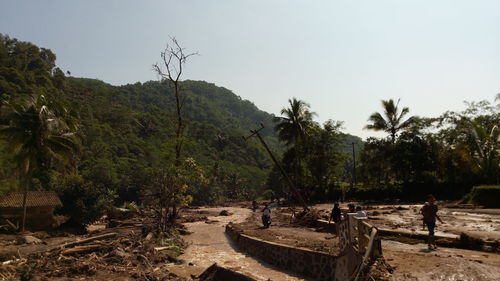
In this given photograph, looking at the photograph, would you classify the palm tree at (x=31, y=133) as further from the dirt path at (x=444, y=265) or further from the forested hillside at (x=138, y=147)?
the dirt path at (x=444, y=265)

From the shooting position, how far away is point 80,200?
92.8 ft

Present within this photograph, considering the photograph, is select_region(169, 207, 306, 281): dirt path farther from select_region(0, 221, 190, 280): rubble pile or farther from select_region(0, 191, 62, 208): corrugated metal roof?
Answer: select_region(0, 191, 62, 208): corrugated metal roof

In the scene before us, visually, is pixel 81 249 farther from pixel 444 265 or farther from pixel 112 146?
pixel 112 146

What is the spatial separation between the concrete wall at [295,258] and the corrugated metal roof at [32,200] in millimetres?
17576

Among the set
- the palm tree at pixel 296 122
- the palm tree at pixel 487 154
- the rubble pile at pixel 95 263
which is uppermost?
the palm tree at pixel 296 122

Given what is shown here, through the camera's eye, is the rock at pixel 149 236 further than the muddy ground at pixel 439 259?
Yes

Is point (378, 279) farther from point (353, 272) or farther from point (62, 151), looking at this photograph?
point (62, 151)

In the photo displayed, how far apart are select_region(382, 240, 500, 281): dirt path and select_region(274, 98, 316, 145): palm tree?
33271 millimetres

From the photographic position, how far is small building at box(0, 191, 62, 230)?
2594 centimetres

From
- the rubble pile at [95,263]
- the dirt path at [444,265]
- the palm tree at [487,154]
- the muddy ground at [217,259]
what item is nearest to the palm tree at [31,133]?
the muddy ground at [217,259]

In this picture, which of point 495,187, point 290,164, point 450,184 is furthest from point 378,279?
point 290,164

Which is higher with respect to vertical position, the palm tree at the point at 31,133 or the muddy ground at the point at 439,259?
the palm tree at the point at 31,133

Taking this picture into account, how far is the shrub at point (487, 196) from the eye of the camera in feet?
78.9

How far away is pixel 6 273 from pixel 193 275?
22.1ft
